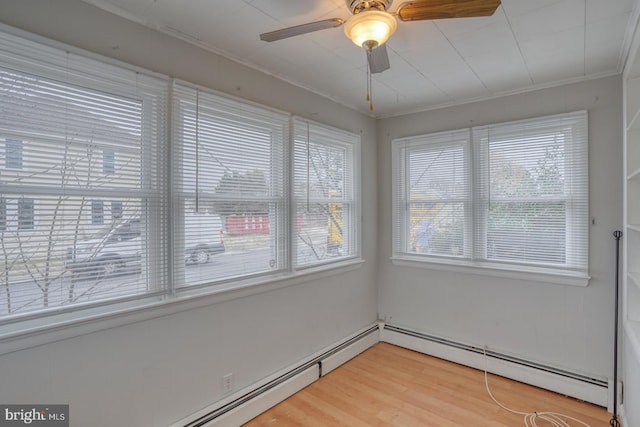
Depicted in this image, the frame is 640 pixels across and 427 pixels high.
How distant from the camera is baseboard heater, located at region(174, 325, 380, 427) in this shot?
6.64ft

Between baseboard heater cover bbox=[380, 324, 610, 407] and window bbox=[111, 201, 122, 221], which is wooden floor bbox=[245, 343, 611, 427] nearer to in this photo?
baseboard heater cover bbox=[380, 324, 610, 407]

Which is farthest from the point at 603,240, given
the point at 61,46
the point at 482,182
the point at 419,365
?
the point at 61,46

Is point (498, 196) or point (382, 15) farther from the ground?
point (382, 15)

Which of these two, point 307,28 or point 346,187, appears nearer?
point 307,28

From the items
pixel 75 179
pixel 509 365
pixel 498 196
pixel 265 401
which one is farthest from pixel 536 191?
pixel 75 179

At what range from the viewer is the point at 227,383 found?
84.7 inches

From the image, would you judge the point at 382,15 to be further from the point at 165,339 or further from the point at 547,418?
the point at 547,418

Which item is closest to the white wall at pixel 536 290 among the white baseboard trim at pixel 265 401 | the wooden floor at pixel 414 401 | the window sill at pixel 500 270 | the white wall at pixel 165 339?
the window sill at pixel 500 270

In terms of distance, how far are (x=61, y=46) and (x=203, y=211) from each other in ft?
3.47

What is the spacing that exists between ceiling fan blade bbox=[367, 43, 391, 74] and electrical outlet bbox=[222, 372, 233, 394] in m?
2.14

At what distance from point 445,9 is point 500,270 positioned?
2.38m

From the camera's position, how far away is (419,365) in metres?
3.05

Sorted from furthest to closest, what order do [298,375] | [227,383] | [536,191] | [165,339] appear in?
[536,191] → [298,375] → [227,383] → [165,339]

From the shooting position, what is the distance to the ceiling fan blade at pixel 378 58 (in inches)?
61.2
